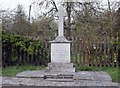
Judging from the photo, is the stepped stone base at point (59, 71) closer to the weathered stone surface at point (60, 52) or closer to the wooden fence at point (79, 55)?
the weathered stone surface at point (60, 52)

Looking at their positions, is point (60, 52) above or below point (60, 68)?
above

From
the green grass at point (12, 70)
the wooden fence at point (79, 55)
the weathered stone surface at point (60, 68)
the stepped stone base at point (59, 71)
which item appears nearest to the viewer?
the stepped stone base at point (59, 71)

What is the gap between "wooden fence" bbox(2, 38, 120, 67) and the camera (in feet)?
37.9

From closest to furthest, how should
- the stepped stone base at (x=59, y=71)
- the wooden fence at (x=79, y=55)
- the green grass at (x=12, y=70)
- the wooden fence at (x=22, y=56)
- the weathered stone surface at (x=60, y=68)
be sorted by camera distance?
the stepped stone base at (x=59, y=71), the weathered stone surface at (x=60, y=68), the green grass at (x=12, y=70), the wooden fence at (x=79, y=55), the wooden fence at (x=22, y=56)

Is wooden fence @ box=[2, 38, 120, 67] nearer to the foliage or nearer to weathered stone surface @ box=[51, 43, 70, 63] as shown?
the foliage

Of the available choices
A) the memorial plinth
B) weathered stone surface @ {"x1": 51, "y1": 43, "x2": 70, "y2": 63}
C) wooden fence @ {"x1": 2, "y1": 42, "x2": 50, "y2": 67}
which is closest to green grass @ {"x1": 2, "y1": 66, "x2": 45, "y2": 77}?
wooden fence @ {"x1": 2, "y1": 42, "x2": 50, "y2": 67}

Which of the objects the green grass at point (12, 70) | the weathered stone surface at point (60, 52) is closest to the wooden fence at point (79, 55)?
the green grass at point (12, 70)

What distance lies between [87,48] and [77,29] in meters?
3.17

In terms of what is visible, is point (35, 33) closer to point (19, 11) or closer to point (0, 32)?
point (19, 11)

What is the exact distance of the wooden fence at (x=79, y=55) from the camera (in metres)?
11.5

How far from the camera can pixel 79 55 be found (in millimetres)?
11594

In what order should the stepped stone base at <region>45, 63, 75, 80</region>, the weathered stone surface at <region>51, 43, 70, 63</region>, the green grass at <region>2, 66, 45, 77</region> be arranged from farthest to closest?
the weathered stone surface at <region>51, 43, 70, 63</region>, the green grass at <region>2, 66, 45, 77</region>, the stepped stone base at <region>45, 63, 75, 80</region>

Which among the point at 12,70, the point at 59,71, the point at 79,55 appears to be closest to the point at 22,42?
the point at 12,70

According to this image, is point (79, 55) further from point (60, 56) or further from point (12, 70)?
point (12, 70)
